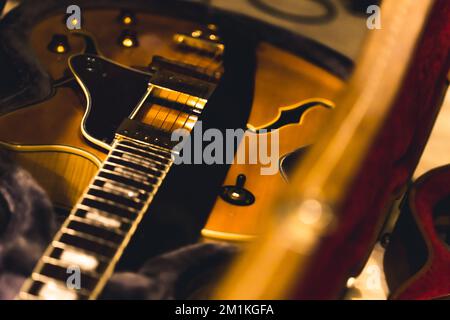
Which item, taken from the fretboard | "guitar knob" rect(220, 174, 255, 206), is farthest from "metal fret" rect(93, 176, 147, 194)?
"guitar knob" rect(220, 174, 255, 206)

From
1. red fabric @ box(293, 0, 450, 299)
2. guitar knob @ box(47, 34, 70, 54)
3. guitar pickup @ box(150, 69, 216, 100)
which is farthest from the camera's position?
guitar knob @ box(47, 34, 70, 54)

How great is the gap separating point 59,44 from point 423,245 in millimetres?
1032

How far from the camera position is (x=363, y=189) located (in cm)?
47

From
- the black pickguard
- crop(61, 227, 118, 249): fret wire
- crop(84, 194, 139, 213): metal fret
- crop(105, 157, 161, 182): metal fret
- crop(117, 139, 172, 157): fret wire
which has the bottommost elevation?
crop(61, 227, 118, 249): fret wire

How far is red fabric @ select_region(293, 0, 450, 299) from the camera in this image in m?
0.42

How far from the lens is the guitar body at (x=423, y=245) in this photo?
1.07m

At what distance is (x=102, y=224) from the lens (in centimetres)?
80

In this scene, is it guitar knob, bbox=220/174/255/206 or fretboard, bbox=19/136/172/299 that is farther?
guitar knob, bbox=220/174/255/206

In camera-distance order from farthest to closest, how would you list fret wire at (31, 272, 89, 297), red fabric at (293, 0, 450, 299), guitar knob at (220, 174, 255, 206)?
guitar knob at (220, 174, 255, 206) → fret wire at (31, 272, 89, 297) → red fabric at (293, 0, 450, 299)

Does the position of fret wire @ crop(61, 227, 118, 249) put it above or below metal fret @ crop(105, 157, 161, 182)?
below

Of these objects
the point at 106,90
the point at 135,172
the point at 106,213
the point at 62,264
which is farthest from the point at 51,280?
the point at 106,90

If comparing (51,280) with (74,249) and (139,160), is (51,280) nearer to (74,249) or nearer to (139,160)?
(74,249)

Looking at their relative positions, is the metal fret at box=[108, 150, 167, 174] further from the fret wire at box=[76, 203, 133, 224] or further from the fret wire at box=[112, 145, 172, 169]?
the fret wire at box=[76, 203, 133, 224]
